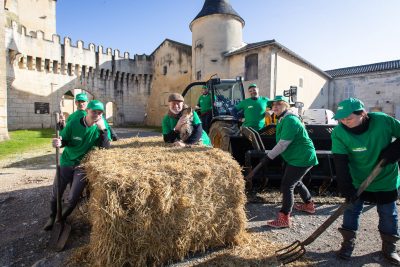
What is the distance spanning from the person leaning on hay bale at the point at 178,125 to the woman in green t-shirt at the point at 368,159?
1.98m

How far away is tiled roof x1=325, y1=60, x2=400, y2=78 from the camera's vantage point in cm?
2476

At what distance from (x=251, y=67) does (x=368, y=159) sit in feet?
56.2

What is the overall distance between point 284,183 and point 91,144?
2.75m

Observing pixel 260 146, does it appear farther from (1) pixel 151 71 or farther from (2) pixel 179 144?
(1) pixel 151 71

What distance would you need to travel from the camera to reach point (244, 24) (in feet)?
71.3

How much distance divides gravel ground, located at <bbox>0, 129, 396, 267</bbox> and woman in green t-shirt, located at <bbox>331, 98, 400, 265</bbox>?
11.5 inches

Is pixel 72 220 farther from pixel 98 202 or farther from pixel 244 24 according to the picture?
pixel 244 24

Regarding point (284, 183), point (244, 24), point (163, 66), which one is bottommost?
point (284, 183)

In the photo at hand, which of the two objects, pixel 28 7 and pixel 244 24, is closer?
pixel 244 24

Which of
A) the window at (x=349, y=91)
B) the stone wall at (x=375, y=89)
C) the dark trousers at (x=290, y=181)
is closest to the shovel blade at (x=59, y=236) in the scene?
the dark trousers at (x=290, y=181)

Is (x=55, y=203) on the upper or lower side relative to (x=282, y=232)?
upper

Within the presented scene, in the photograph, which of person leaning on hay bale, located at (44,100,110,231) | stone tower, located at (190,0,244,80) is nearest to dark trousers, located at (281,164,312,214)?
person leaning on hay bale, located at (44,100,110,231)

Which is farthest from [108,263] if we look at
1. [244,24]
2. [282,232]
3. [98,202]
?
[244,24]

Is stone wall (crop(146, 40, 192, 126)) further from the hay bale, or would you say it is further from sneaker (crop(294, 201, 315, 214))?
the hay bale
